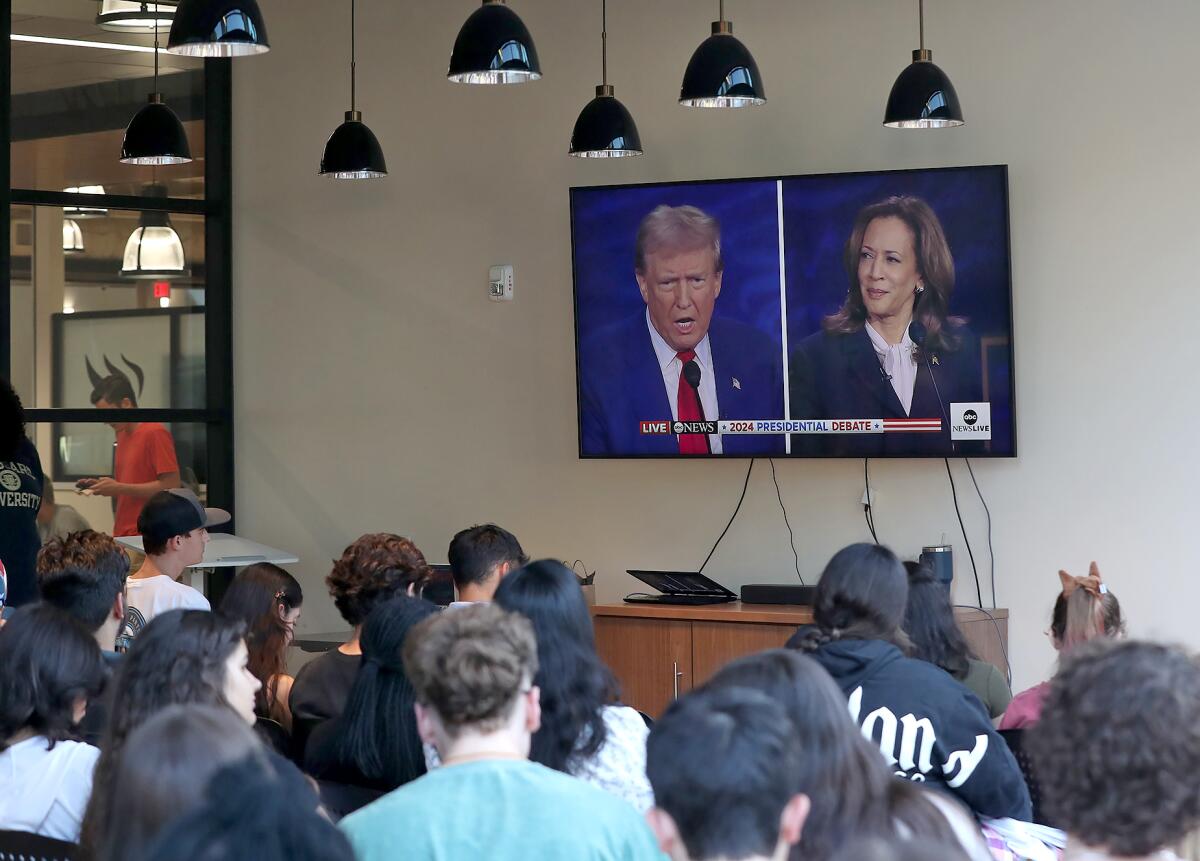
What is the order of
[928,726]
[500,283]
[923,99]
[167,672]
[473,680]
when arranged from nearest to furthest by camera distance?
[473,680], [167,672], [928,726], [923,99], [500,283]

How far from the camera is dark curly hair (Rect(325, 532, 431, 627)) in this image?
12.9 feet

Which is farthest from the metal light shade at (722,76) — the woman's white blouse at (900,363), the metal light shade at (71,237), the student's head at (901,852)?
the student's head at (901,852)

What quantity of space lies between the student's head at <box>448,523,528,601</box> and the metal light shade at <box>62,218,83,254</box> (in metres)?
3.94

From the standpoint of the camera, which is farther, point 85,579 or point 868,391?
point 868,391

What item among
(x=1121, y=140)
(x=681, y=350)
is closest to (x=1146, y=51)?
(x=1121, y=140)

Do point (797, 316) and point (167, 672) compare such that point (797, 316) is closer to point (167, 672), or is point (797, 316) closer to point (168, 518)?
point (168, 518)

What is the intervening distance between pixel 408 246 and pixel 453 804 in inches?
218

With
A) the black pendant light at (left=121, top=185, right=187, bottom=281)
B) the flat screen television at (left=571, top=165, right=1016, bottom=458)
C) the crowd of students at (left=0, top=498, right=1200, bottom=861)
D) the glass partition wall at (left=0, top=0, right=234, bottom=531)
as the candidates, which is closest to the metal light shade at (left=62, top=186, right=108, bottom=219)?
the glass partition wall at (left=0, top=0, right=234, bottom=531)

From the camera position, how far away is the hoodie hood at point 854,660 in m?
2.98

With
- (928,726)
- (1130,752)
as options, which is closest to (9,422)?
(928,726)

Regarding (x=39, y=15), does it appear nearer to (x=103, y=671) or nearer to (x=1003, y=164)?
(x=1003, y=164)

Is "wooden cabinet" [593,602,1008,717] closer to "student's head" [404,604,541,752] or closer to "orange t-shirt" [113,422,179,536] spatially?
"orange t-shirt" [113,422,179,536]

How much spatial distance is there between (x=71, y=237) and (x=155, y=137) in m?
1.51

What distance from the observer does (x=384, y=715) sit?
3154 millimetres
